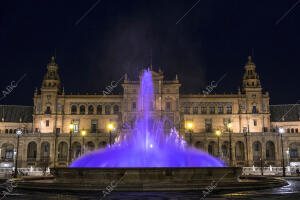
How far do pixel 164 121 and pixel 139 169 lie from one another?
5927 cm

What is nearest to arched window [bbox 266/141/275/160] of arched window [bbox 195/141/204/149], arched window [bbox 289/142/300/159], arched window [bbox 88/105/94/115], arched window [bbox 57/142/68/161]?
arched window [bbox 289/142/300/159]

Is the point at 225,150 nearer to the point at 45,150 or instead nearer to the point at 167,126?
the point at 167,126

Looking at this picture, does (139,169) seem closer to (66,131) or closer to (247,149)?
(247,149)

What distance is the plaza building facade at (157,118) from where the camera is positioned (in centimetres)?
7519

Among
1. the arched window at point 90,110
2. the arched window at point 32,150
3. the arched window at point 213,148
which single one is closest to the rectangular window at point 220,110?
the arched window at point 213,148

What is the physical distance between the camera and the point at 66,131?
272 ft

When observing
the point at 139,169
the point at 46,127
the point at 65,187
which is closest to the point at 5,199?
the point at 65,187

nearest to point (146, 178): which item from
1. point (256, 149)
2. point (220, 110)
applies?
point (256, 149)

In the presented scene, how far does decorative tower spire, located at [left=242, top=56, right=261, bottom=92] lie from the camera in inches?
3302

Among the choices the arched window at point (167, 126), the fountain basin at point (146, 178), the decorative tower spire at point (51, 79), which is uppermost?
the decorative tower spire at point (51, 79)

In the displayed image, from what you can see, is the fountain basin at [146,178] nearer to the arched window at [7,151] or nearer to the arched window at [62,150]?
the arched window at [62,150]

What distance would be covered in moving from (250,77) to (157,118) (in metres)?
26.3

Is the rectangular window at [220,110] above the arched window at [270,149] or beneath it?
above

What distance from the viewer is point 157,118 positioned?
78875 millimetres
